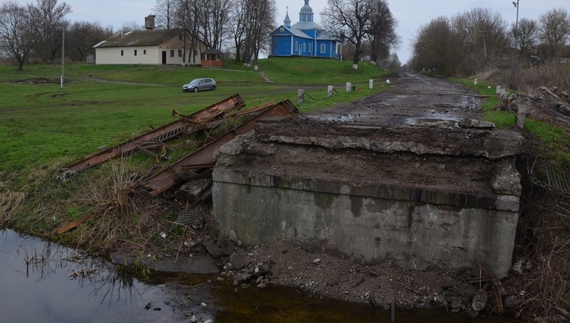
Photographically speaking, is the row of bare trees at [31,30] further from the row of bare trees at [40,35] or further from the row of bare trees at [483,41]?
the row of bare trees at [483,41]

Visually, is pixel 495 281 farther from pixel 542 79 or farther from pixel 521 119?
pixel 542 79

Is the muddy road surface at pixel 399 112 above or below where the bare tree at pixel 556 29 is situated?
below

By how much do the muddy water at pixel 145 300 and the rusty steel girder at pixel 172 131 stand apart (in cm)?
428

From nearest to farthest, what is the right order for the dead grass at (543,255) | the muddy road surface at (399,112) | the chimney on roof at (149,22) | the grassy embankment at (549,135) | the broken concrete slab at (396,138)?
1. the dead grass at (543,255)
2. the broken concrete slab at (396,138)
3. the grassy embankment at (549,135)
4. the muddy road surface at (399,112)
5. the chimney on roof at (149,22)

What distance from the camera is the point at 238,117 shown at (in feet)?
46.5

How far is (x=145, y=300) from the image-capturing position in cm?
914

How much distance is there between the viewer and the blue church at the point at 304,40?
84.1 m

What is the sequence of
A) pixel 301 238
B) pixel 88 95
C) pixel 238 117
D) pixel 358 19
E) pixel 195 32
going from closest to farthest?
pixel 301 238, pixel 238 117, pixel 88 95, pixel 195 32, pixel 358 19

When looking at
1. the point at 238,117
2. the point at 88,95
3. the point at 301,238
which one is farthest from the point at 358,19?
the point at 301,238

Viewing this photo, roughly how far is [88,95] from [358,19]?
4220cm

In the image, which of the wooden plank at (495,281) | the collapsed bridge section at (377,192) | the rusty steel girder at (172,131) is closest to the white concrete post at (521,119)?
the collapsed bridge section at (377,192)

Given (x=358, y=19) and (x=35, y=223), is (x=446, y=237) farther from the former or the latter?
(x=358, y=19)

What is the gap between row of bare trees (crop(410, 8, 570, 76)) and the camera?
5797cm

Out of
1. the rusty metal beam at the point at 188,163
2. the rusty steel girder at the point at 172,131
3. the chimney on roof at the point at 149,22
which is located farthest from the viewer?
the chimney on roof at the point at 149,22
